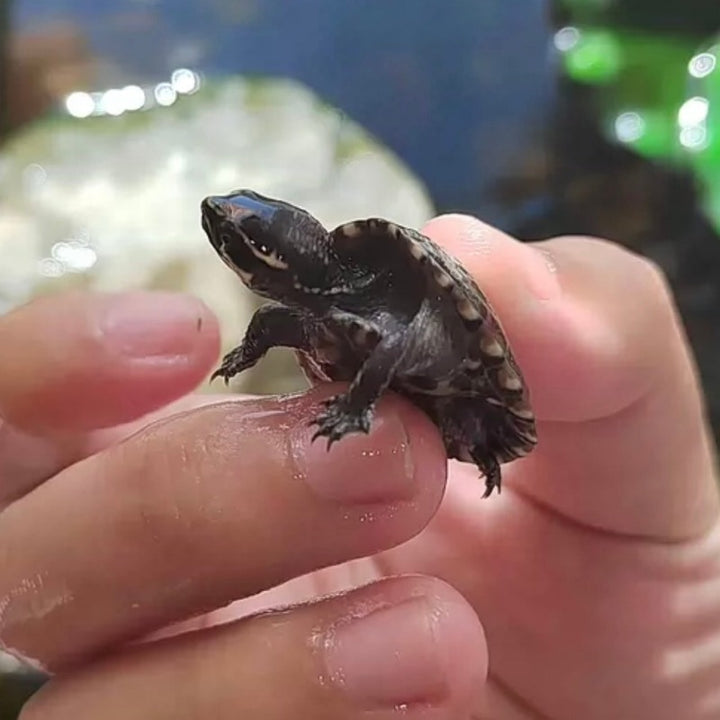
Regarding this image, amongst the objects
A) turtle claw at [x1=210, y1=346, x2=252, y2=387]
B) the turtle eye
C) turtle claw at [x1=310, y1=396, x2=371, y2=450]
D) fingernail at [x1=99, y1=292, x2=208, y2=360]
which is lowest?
turtle claw at [x1=310, y1=396, x2=371, y2=450]

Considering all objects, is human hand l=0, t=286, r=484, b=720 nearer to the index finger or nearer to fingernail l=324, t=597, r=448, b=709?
fingernail l=324, t=597, r=448, b=709

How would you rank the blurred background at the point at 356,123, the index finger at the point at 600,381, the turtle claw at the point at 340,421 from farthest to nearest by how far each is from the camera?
the blurred background at the point at 356,123, the index finger at the point at 600,381, the turtle claw at the point at 340,421

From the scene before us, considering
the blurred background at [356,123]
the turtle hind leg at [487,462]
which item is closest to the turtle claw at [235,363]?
the turtle hind leg at [487,462]

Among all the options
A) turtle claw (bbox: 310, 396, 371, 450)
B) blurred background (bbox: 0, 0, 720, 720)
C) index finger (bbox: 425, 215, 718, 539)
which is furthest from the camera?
blurred background (bbox: 0, 0, 720, 720)

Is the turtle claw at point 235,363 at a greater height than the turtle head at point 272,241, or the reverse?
the turtle head at point 272,241

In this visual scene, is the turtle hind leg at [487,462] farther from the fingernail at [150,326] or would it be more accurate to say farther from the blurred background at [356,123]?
the blurred background at [356,123]

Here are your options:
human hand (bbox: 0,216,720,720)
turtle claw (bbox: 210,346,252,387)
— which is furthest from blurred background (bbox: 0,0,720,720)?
turtle claw (bbox: 210,346,252,387)

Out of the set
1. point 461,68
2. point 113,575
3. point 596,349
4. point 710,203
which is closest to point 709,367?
point 710,203

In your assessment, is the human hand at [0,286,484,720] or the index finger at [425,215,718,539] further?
the index finger at [425,215,718,539]
